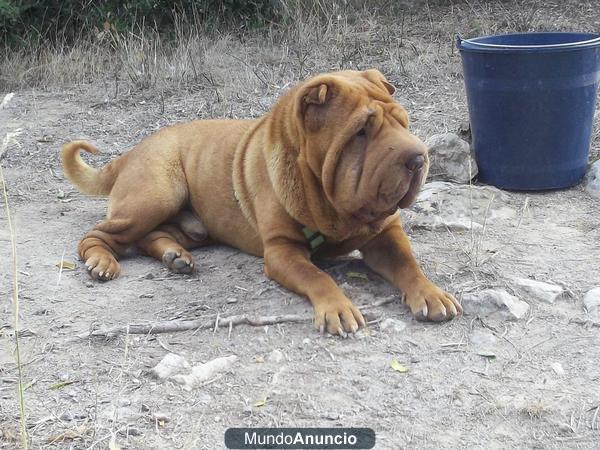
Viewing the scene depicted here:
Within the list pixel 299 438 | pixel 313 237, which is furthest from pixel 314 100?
pixel 299 438

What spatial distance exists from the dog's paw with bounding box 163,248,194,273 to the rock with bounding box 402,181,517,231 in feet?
4.34

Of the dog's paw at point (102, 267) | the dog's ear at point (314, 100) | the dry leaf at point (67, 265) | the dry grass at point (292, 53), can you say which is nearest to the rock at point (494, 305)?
the dog's ear at point (314, 100)

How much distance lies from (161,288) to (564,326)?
1933 millimetres

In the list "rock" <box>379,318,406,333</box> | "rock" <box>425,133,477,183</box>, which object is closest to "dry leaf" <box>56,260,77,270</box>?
"rock" <box>379,318,406,333</box>

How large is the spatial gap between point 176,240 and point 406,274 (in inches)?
61.1

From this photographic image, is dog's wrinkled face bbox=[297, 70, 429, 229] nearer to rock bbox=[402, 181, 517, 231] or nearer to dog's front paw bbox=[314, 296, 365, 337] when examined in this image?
dog's front paw bbox=[314, 296, 365, 337]

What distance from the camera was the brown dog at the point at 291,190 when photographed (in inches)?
150

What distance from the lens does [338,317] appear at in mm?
3727

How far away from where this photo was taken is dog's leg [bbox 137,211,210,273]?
15.2 ft

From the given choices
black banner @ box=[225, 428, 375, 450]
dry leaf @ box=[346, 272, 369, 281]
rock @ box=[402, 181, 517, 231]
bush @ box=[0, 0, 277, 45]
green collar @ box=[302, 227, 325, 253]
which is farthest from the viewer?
bush @ box=[0, 0, 277, 45]

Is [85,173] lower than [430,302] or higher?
higher

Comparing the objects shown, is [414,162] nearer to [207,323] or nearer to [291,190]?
[291,190]

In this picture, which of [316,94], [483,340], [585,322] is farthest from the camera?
[316,94]

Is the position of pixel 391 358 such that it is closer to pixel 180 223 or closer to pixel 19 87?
pixel 180 223
